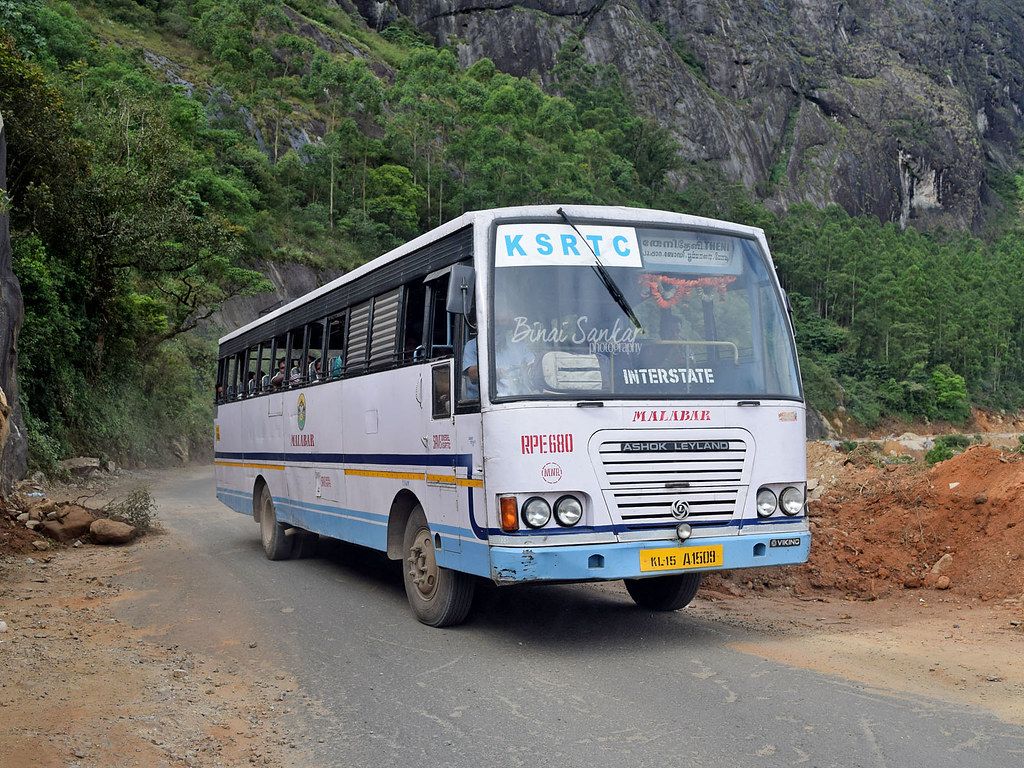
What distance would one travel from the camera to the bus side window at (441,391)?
8.14 meters

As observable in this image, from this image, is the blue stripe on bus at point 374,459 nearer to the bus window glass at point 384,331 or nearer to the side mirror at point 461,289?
the bus window glass at point 384,331

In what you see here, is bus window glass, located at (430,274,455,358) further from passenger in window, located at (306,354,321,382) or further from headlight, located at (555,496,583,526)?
passenger in window, located at (306,354,321,382)

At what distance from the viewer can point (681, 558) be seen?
24.8 ft

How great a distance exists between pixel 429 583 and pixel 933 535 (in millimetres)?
5812

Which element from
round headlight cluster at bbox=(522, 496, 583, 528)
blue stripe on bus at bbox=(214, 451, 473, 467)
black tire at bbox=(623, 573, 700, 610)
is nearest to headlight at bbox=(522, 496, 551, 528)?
round headlight cluster at bbox=(522, 496, 583, 528)

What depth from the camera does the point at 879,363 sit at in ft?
270

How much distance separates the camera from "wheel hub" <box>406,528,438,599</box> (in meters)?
8.81

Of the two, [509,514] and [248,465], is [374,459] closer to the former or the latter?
[509,514]

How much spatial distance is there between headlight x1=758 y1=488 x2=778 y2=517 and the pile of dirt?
10.3 ft

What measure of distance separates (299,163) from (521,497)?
54.2 metres

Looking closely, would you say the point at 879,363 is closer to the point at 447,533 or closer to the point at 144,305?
the point at 144,305

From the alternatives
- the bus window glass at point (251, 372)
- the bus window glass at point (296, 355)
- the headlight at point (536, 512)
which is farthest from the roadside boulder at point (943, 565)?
the bus window glass at point (251, 372)

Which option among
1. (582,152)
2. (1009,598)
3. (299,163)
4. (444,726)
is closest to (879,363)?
(582,152)

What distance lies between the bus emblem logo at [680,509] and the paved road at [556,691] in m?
1.00
